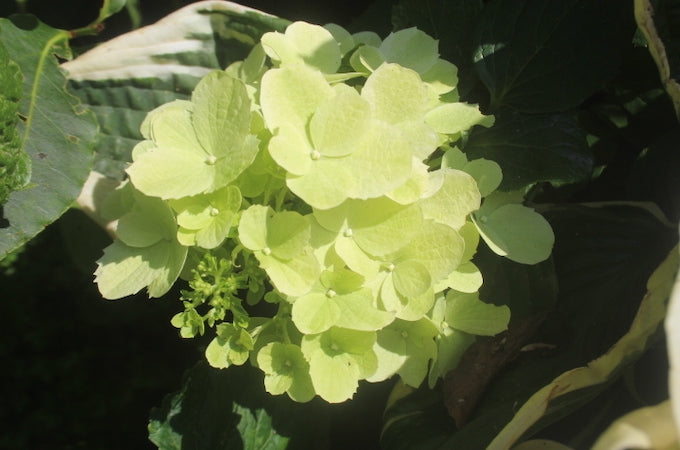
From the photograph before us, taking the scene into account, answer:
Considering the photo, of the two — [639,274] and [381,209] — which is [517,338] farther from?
[381,209]

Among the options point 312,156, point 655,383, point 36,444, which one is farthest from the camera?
point 36,444

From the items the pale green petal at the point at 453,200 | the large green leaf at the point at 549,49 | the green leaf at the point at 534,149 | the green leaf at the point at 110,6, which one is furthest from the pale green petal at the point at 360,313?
the green leaf at the point at 110,6

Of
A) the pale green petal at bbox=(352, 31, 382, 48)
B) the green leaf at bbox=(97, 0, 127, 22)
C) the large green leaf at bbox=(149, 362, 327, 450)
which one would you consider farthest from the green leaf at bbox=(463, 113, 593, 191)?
the green leaf at bbox=(97, 0, 127, 22)

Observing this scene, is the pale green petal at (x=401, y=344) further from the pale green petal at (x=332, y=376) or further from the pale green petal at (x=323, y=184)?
the pale green petal at (x=323, y=184)

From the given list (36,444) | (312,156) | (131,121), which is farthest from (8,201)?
(36,444)

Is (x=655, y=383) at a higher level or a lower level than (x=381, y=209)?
lower

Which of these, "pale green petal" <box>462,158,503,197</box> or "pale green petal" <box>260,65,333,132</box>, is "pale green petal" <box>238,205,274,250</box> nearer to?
"pale green petal" <box>260,65,333,132</box>
